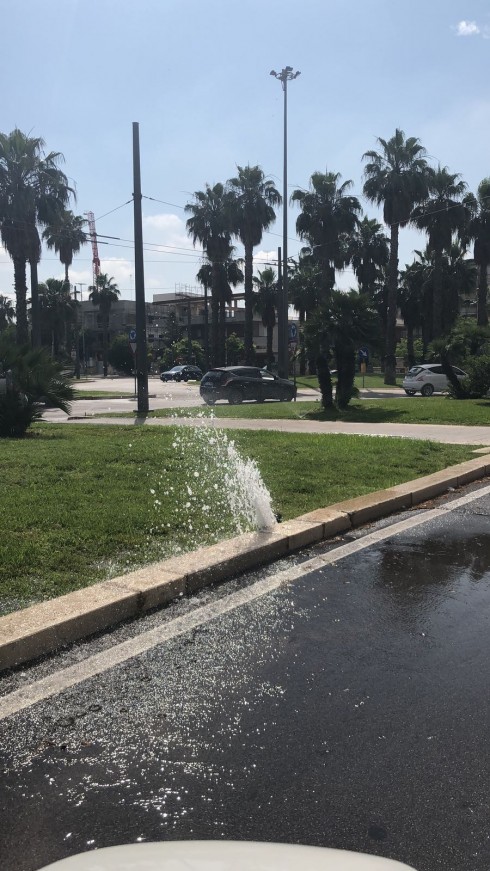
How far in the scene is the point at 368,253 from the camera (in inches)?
2341

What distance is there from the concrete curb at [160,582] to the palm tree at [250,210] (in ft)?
135

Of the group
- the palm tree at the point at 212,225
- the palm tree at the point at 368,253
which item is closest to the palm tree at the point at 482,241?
the palm tree at the point at 368,253

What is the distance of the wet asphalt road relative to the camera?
2.59 metres

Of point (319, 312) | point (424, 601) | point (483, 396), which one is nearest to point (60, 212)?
point (319, 312)

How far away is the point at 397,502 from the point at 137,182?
1695 cm

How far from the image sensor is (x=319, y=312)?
22.3 meters

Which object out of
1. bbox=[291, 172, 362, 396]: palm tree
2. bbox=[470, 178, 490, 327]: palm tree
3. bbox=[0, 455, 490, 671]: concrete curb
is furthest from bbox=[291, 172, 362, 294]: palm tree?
bbox=[0, 455, 490, 671]: concrete curb

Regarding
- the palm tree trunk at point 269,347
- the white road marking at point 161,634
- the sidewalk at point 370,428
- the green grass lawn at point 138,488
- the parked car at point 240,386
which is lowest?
the white road marking at point 161,634

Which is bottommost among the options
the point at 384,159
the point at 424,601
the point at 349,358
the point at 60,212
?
the point at 424,601

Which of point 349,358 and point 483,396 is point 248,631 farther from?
point 483,396

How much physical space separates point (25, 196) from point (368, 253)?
30.7m

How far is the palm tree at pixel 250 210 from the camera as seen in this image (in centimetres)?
4753

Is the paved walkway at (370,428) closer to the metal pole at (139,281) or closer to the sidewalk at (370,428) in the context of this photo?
the sidewalk at (370,428)

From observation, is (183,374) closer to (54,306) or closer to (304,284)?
(304,284)
